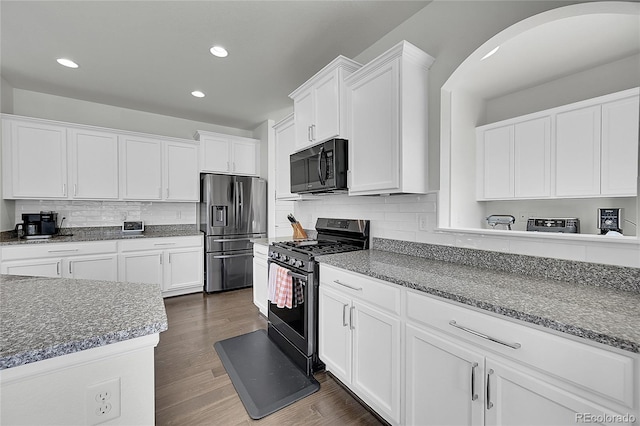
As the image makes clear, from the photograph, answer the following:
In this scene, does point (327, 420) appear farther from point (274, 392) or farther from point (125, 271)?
point (125, 271)

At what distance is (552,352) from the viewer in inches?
35.2

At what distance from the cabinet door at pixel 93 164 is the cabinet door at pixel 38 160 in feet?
0.31

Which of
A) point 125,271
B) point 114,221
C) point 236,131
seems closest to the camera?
point 125,271

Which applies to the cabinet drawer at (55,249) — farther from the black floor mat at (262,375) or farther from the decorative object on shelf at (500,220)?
the decorative object on shelf at (500,220)

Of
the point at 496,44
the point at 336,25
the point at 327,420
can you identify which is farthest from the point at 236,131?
the point at 327,420

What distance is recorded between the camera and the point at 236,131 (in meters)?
5.00

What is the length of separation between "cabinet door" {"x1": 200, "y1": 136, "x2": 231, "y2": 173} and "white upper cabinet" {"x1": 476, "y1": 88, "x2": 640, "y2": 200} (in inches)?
141

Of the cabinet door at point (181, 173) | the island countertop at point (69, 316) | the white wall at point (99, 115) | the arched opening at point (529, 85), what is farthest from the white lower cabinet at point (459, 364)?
the white wall at point (99, 115)

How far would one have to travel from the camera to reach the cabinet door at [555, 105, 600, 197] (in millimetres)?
2213

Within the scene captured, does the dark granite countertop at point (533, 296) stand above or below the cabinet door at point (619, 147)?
below

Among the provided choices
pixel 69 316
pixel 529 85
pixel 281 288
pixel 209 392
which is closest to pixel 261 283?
pixel 281 288

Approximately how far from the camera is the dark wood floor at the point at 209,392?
1638 millimetres

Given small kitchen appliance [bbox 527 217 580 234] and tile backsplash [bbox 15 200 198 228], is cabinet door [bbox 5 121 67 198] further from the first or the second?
small kitchen appliance [bbox 527 217 580 234]

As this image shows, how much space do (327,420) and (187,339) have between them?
65.3 inches
